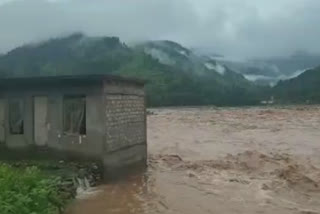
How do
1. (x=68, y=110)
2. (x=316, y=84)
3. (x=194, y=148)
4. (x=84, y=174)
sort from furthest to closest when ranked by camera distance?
(x=316, y=84), (x=194, y=148), (x=68, y=110), (x=84, y=174)

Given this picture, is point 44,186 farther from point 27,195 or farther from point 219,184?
point 219,184

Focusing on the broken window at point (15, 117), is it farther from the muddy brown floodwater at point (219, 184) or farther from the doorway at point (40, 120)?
the muddy brown floodwater at point (219, 184)

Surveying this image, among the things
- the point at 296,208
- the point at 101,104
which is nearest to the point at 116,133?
the point at 101,104

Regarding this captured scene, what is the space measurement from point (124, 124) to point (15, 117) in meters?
3.26

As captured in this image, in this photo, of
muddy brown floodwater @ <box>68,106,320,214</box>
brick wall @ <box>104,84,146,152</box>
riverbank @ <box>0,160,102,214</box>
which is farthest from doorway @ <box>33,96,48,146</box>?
muddy brown floodwater @ <box>68,106,320,214</box>

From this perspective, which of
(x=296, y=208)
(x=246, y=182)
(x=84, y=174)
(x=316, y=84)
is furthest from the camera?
(x=316, y=84)

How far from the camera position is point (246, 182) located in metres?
16.1

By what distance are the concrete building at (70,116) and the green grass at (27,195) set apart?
160 inches

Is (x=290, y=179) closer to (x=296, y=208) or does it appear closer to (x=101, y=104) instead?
(x=296, y=208)

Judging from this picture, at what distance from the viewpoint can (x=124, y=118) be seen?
16.0 metres

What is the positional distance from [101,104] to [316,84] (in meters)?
107

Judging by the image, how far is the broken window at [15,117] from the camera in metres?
15.7

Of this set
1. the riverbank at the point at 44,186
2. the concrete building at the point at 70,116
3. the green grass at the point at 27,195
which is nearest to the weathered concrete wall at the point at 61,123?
the concrete building at the point at 70,116

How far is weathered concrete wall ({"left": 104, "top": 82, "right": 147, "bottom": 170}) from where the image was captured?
48.5 feet
